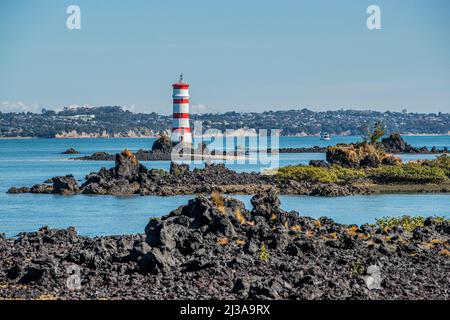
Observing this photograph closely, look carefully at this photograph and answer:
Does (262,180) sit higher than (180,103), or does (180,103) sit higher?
(180,103)

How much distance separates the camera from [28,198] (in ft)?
161

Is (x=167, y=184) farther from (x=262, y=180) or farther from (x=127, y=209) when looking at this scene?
(x=127, y=209)

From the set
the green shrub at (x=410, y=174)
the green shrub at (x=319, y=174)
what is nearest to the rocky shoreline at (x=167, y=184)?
the green shrub at (x=319, y=174)

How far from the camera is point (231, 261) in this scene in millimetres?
22359

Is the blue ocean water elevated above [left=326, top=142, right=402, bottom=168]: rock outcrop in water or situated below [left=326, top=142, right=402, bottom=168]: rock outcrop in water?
below

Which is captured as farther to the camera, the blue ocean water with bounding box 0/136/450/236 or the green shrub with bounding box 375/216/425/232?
the blue ocean water with bounding box 0/136/450/236

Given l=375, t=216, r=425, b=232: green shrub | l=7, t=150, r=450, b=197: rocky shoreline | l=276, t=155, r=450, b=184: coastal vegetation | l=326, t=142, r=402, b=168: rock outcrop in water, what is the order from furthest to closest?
l=326, t=142, r=402, b=168: rock outcrop in water → l=276, t=155, r=450, b=184: coastal vegetation → l=7, t=150, r=450, b=197: rocky shoreline → l=375, t=216, r=425, b=232: green shrub

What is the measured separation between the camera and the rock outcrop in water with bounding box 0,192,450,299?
19766mm

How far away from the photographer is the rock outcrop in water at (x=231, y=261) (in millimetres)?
19766

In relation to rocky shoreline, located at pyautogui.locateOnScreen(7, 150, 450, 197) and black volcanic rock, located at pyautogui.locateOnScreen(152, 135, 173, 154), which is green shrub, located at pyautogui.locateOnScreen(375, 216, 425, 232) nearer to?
rocky shoreline, located at pyautogui.locateOnScreen(7, 150, 450, 197)

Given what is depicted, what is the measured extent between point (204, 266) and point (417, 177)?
35.5 meters

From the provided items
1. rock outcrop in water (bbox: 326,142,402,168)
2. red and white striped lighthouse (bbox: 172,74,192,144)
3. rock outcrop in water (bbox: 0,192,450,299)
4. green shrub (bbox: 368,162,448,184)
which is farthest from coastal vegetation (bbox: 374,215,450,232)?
red and white striped lighthouse (bbox: 172,74,192,144)

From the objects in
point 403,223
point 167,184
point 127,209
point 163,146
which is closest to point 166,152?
point 163,146
